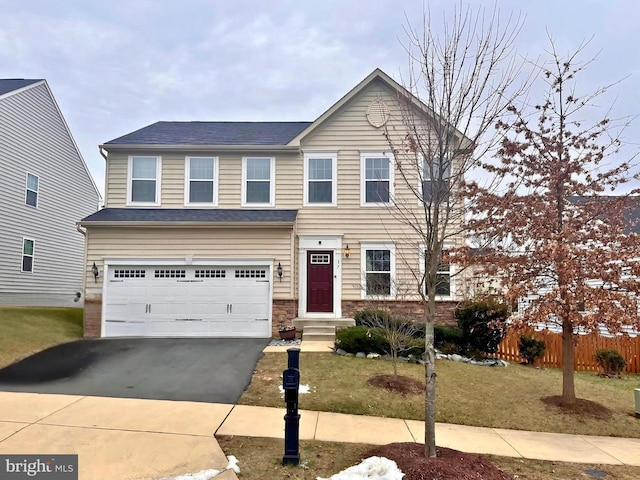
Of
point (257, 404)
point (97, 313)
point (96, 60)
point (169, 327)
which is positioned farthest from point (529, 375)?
point (96, 60)

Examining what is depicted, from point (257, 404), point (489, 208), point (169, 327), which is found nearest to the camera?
point (257, 404)

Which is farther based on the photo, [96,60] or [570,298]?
[96,60]

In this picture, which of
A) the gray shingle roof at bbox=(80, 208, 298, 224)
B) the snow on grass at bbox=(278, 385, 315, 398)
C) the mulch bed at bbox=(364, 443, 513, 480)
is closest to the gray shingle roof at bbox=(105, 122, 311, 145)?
the gray shingle roof at bbox=(80, 208, 298, 224)

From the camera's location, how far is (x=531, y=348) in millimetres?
11461

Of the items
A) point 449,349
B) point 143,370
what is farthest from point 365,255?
point 143,370

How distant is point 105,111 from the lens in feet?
75.8

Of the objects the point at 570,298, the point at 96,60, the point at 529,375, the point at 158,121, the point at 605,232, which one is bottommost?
the point at 529,375

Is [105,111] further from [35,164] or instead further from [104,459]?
[104,459]

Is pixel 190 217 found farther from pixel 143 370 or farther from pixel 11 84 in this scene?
pixel 11 84

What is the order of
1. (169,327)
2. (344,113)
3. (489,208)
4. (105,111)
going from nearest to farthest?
(489,208) < (169,327) < (344,113) < (105,111)

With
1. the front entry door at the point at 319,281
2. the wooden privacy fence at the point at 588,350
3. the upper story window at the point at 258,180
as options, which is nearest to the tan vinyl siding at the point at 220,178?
the upper story window at the point at 258,180

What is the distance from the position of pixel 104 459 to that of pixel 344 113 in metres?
12.5

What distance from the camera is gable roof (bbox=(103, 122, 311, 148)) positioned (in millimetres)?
14984

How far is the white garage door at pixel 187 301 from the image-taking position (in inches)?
524
